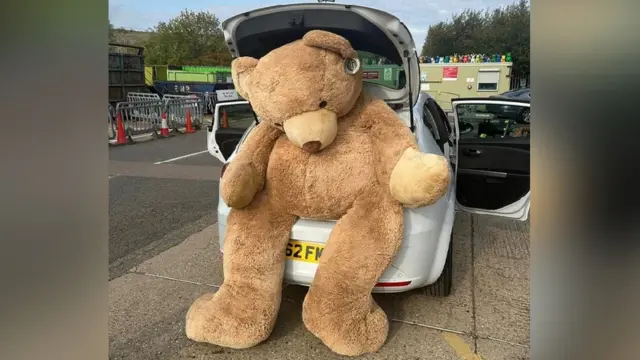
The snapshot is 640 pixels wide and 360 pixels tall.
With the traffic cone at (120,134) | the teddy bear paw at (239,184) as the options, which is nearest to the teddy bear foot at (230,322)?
the teddy bear paw at (239,184)

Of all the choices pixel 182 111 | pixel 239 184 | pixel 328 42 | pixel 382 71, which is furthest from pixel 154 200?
pixel 182 111

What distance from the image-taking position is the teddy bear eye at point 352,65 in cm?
289

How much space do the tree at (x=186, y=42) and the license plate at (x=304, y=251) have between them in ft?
130

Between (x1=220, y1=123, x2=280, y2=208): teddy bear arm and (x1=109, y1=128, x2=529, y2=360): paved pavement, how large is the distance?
929mm

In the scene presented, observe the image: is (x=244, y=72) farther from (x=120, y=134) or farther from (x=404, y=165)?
A: (x=120, y=134)

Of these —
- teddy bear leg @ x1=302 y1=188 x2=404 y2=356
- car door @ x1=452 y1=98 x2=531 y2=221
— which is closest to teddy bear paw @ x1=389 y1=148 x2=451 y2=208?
teddy bear leg @ x1=302 y1=188 x2=404 y2=356

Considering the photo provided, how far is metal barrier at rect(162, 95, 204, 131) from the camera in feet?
49.6

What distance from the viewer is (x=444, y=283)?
3.59 m

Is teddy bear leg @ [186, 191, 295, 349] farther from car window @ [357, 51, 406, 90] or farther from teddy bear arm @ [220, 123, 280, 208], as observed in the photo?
car window @ [357, 51, 406, 90]

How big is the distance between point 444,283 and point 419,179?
123cm

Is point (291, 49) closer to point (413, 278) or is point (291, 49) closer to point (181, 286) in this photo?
point (413, 278)

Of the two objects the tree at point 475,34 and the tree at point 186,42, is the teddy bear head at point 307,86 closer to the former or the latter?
the tree at point 475,34

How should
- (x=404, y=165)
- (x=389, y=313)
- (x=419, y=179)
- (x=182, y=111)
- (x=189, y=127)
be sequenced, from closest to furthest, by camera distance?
1. (x=419, y=179)
2. (x=404, y=165)
3. (x=389, y=313)
4. (x=189, y=127)
5. (x=182, y=111)
